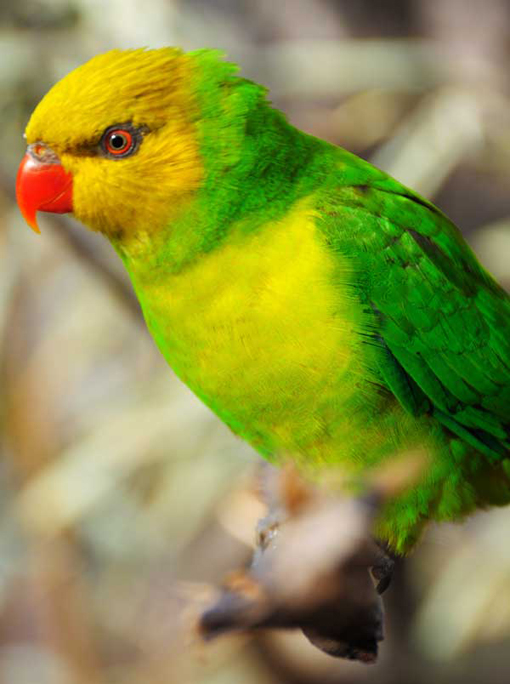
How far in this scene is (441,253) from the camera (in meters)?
1.75

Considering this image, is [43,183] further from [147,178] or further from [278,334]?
[278,334]

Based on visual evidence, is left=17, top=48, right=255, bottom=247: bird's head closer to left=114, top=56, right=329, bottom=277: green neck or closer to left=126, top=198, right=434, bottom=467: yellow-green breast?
left=114, top=56, right=329, bottom=277: green neck

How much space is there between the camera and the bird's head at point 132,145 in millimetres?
1478

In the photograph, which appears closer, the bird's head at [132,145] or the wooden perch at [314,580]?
the wooden perch at [314,580]

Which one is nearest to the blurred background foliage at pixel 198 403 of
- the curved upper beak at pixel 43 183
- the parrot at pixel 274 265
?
Answer: the curved upper beak at pixel 43 183

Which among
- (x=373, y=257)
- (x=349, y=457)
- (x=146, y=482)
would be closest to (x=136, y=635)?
(x=146, y=482)

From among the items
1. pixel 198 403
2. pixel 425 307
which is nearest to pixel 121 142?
pixel 425 307

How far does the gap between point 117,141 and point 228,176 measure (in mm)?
205

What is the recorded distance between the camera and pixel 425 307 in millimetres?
1720

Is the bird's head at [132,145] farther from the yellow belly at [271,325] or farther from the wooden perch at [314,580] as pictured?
the wooden perch at [314,580]

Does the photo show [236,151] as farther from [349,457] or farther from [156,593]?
[156,593]

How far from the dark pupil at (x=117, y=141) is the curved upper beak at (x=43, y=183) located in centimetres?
11

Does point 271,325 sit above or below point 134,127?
below

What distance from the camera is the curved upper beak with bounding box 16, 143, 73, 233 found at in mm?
1559
